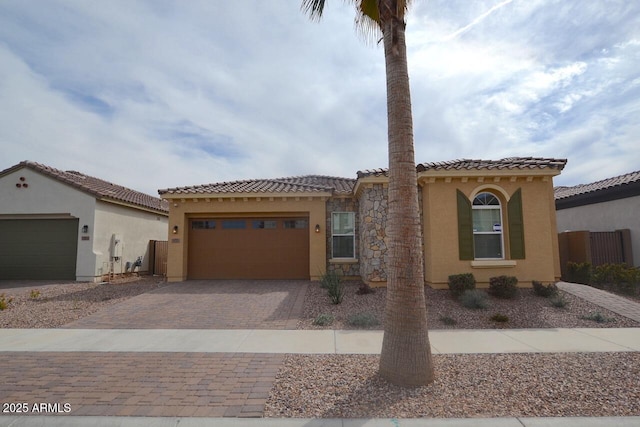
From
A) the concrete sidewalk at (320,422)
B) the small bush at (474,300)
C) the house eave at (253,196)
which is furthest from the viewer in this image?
the house eave at (253,196)

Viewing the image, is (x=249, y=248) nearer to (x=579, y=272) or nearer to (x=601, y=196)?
(x=579, y=272)

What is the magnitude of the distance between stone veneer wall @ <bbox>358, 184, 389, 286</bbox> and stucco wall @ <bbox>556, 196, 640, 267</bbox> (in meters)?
9.79

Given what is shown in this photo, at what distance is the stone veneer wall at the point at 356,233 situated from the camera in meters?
13.8

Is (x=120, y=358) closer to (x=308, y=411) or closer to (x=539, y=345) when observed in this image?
(x=308, y=411)

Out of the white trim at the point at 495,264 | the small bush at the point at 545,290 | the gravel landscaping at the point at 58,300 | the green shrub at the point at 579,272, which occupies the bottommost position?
the gravel landscaping at the point at 58,300

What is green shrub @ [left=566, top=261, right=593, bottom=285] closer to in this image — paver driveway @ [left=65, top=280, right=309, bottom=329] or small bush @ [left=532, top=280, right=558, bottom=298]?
small bush @ [left=532, top=280, right=558, bottom=298]

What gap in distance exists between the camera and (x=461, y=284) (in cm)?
984

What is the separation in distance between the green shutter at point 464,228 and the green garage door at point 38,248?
1508cm

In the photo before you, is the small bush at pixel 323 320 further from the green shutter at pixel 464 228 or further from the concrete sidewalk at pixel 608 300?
the concrete sidewalk at pixel 608 300

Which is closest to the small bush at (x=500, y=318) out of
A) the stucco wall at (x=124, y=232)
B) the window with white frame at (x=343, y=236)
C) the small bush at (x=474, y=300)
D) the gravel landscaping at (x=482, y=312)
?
the gravel landscaping at (x=482, y=312)

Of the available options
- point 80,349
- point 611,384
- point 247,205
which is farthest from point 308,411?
point 247,205

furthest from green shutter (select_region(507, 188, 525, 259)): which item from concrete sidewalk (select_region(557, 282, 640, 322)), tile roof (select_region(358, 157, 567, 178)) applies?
concrete sidewalk (select_region(557, 282, 640, 322))

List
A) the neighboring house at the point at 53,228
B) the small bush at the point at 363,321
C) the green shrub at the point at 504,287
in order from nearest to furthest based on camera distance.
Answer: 1. the small bush at the point at 363,321
2. the green shrub at the point at 504,287
3. the neighboring house at the point at 53,228

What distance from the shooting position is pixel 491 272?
1073 centimetres
